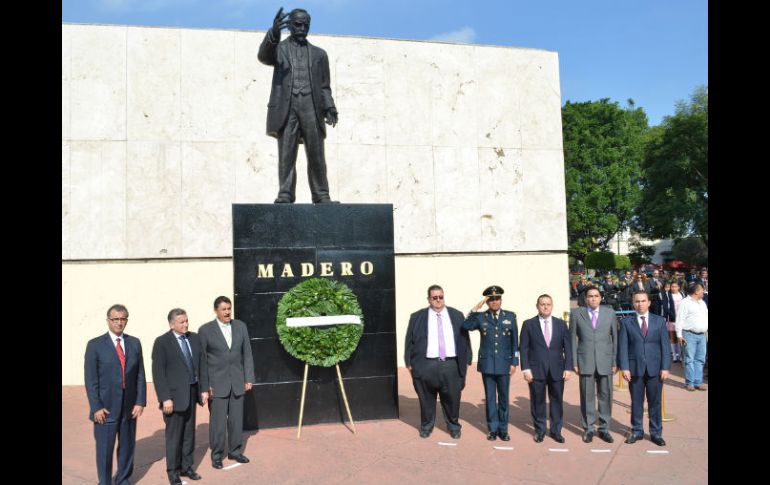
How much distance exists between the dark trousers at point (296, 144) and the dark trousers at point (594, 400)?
426 centimetres

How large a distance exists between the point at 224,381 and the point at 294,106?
3936 mm

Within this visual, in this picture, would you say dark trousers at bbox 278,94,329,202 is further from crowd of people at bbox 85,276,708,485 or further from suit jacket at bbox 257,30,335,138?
crowd of people at bbox 85,276,708,485

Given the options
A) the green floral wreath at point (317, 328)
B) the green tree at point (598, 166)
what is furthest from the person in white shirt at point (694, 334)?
the green tree at point (598, 166)

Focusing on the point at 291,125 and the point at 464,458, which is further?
the point at 291,125

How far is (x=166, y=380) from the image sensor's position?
19.0ft

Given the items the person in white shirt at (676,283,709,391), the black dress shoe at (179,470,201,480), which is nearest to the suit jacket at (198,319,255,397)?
the black dress shoe at (179,470,201,480)

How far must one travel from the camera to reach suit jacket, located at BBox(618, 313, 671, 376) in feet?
22.6

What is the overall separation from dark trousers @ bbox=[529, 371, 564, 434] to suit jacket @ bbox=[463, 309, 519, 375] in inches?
16.1

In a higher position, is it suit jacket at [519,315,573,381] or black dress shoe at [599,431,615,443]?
suit jacket at [519,315,573,381]

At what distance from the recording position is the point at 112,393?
5.39 m

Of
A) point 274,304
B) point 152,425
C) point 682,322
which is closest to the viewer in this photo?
point 274,304

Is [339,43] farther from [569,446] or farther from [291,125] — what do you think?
[569,446]

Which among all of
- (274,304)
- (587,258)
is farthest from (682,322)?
(587,258)

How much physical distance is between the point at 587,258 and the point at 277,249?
33919 mm
